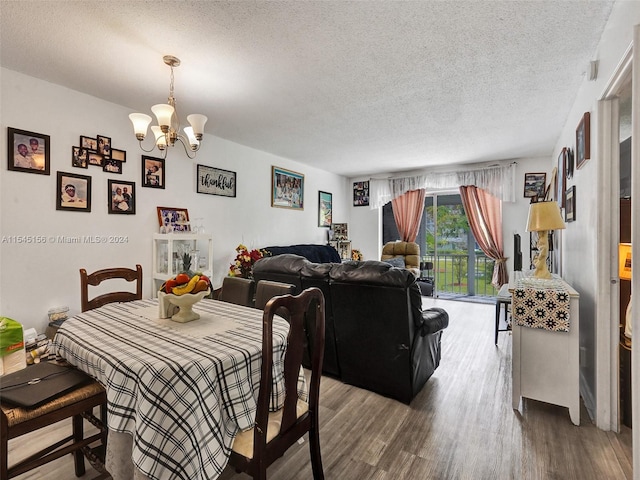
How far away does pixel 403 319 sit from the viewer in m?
2.12

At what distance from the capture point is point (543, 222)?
7.82ft

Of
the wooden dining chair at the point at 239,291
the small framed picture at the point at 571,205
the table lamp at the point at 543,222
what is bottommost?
the wooden dining chair at the point at 239,291

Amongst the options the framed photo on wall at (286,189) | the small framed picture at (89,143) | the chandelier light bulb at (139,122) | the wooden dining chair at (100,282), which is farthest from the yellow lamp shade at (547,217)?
the small framed picture at (89,143)

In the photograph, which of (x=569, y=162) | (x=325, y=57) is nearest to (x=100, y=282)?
(x=325, y=57)

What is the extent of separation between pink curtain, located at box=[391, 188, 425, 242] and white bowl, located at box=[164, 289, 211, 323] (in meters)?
5.16

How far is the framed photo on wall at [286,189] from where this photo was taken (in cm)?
491

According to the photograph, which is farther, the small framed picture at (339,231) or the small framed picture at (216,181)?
the small framed picture at (339,231)

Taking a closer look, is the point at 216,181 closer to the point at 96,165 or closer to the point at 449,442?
the point at 96,165

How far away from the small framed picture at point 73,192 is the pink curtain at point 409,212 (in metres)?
5.12

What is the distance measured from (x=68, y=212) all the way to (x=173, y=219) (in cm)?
97

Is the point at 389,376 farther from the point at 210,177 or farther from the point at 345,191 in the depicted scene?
the point at 345,191

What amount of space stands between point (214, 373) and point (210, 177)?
319 cm

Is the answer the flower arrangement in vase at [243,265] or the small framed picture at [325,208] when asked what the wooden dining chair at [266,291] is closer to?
the flower arrangement in vase at [243,265]

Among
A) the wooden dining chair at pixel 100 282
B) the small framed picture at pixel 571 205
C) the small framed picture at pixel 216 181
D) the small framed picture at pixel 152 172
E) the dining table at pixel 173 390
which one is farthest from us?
the small framed picture at pixel 216 181
